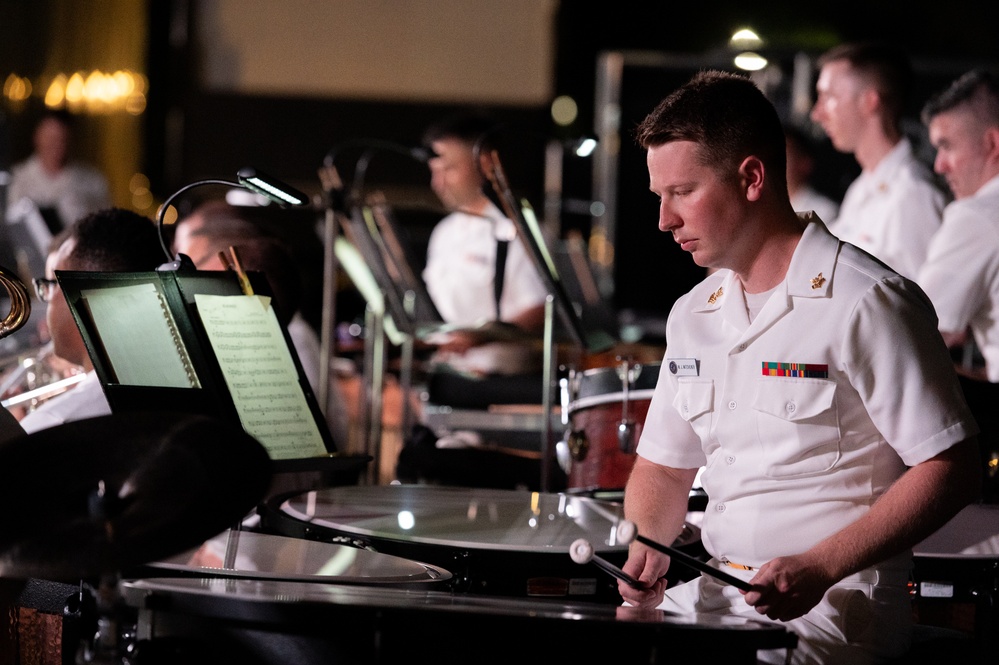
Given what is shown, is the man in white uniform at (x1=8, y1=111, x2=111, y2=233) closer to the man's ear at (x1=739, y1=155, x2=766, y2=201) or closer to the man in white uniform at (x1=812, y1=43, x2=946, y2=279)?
the man in white uniform at (x1=812, y1=43, x2=946, y2=279)

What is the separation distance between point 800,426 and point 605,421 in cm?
122

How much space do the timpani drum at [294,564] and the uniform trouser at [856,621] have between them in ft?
1.26

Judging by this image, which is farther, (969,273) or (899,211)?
(899,211)

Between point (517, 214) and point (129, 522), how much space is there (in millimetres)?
1934

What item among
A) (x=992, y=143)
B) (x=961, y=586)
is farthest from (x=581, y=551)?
(x=992, y=143)

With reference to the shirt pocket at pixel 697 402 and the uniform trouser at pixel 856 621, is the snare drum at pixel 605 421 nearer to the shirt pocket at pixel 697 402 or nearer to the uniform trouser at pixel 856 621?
the shirt pocket at pixel 697 402

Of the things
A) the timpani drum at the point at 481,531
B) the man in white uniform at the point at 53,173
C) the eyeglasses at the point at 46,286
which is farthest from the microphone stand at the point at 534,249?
the man in white uniform at the point at 53,173

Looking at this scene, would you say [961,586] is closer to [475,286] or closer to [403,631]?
[403,631]

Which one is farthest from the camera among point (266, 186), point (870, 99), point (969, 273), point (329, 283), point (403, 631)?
point (870, 99)

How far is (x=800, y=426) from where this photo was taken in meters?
1.80

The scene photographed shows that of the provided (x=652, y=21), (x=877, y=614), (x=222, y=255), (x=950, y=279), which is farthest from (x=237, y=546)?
(x=652, y=21)

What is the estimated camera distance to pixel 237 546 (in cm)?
195

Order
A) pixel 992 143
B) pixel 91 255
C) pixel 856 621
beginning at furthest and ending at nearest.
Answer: pixel 992 143 → pixel 91 255 → pixel 856 621

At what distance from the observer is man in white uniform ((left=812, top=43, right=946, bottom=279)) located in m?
3.92
